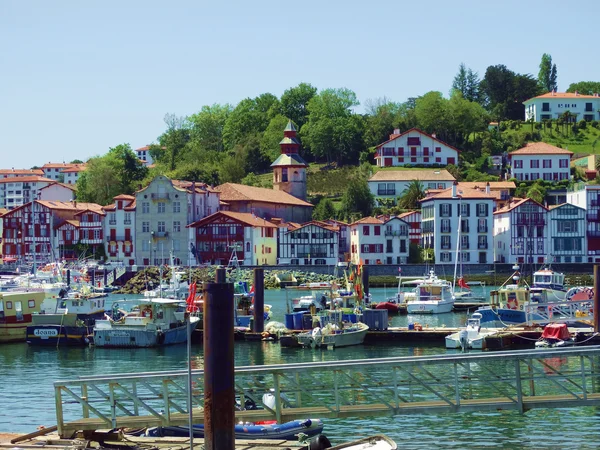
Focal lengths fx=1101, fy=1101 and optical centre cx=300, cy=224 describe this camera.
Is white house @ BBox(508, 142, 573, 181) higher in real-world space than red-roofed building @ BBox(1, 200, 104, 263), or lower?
higher

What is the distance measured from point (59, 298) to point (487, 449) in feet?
111

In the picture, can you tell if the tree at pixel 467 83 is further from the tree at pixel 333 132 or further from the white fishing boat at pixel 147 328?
the white fishing boat at pixel 147 328

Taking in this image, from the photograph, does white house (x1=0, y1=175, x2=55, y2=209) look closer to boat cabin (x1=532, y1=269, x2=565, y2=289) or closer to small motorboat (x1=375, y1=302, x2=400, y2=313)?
boat cabin (x1=532, y1=269, x2=565, y2=289)

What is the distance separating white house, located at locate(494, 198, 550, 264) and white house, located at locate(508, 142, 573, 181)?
20.1 m

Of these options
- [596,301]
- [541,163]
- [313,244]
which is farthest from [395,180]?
[596,301]

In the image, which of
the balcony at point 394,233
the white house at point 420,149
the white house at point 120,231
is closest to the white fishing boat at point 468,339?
the balcony at point 394,233

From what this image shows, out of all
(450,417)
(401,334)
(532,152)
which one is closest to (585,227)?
(532,152)

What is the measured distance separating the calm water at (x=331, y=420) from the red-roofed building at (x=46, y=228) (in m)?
73.6

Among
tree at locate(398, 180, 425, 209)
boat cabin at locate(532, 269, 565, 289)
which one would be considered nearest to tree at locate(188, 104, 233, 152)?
tree at locate(398, 180, 425, 209)

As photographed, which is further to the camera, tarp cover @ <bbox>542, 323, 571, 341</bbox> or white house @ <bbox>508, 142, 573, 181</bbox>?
white house @ <bbox>508, 142, 573, 181</bbox>

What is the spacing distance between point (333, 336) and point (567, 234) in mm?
65481

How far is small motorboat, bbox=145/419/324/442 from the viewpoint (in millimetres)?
23125

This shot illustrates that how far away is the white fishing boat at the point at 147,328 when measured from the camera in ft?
175

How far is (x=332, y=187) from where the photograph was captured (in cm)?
14662
